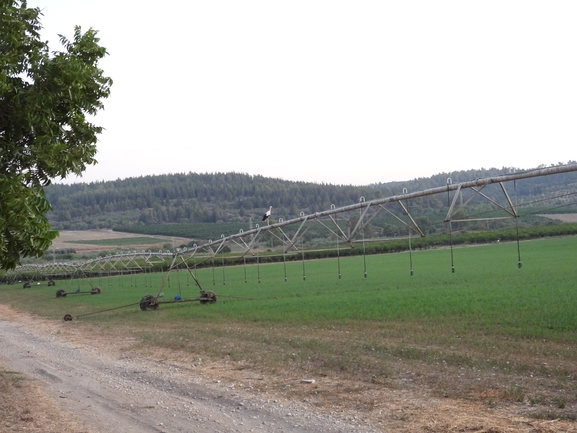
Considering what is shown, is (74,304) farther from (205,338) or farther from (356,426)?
(356,426)

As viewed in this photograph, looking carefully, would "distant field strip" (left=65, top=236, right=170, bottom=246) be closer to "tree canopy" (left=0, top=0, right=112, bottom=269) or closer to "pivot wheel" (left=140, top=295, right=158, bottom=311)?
"pivot wheel" (left=140, top=295, right=158, bottom=311)

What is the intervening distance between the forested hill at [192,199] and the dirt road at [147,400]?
103384mm

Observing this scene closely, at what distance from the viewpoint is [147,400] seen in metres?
11.4

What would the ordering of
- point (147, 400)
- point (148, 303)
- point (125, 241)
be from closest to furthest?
point (147, 400)
point (148, 303)
point (125, 241)

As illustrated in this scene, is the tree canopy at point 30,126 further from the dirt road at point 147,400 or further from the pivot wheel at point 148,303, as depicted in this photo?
the pivot wheel at point 148,303

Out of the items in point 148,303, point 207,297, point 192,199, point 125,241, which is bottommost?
point 148,303

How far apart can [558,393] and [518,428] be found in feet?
7.71

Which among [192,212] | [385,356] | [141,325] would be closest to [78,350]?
[141,325]

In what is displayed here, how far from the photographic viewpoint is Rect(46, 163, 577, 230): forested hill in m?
137

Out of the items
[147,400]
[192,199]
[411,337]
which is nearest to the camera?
[147,400]

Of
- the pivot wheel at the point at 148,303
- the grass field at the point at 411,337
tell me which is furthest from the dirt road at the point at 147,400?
the pivot wheel at the point at 148,303

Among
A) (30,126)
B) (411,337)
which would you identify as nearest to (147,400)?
(30,126)

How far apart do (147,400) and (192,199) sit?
159 meters

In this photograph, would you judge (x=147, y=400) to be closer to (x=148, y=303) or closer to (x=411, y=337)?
(x=411, y=337)
